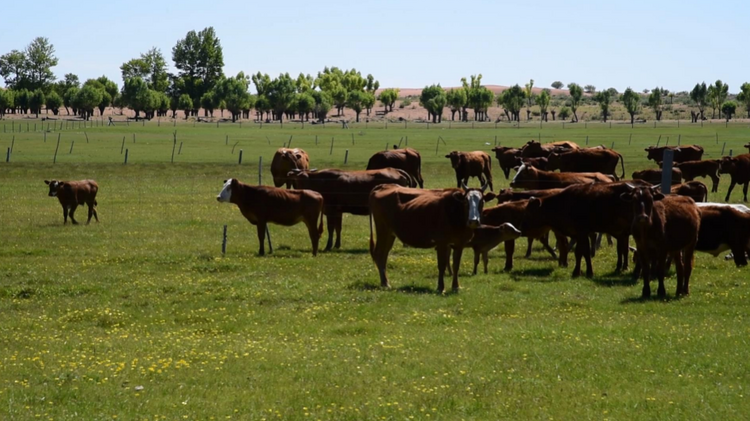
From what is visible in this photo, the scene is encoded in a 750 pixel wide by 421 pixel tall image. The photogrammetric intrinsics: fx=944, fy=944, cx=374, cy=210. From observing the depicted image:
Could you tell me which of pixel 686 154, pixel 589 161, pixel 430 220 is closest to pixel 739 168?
pixel 589 161

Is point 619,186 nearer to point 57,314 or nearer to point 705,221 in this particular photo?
point 705,221

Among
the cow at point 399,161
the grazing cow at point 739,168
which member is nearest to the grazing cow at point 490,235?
the cow at point 399,161

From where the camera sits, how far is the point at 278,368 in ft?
35.4

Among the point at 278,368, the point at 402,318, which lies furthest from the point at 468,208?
the point at 278,368

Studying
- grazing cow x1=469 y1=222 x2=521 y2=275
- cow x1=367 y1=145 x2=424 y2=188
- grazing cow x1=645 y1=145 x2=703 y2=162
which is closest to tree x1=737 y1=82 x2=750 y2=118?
grazing cow x1=645 y1=145 x2=703 y2=162

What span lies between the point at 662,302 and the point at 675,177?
18.9 m

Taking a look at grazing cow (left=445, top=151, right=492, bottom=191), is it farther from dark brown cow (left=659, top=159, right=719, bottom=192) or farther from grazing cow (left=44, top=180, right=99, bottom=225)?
grazing cow (left=44, top=180, right=99, bottom=225)

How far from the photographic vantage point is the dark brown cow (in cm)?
3588

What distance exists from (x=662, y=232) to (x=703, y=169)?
23.0 m

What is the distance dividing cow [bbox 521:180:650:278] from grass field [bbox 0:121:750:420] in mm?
651

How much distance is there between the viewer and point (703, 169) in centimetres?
3638

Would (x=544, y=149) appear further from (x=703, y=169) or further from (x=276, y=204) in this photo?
(x=276, y=204)

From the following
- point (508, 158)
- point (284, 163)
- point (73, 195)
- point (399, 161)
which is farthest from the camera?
point (508, 158)

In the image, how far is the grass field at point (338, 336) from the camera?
9383mm
